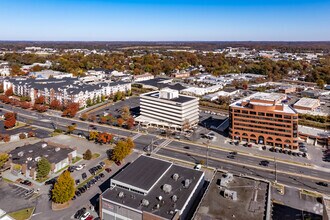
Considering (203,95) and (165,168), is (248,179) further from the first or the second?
(203,95)

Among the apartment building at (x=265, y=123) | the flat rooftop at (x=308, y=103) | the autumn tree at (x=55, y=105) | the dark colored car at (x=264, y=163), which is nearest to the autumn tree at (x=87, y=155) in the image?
the apartment building at (x=265, y=123)

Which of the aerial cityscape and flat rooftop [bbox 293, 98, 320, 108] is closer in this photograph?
the aerial cityscape

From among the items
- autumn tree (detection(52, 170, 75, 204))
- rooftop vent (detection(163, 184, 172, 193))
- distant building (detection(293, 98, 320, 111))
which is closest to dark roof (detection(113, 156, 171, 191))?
rooftop vent (detection(163, 184, 172, 193))

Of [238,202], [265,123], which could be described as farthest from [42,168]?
[265,123]

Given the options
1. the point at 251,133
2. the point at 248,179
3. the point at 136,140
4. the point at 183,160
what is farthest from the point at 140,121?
the point at 248,179

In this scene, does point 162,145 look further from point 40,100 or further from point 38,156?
point 40,100

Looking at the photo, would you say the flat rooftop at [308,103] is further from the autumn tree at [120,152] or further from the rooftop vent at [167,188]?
the rooftop vent at [167,188]

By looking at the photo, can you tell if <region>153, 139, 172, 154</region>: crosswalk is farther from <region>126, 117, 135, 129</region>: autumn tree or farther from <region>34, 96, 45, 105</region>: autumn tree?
<region>34, 96, 45, 105</region>: autumn tree
